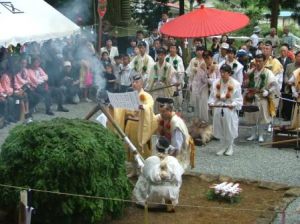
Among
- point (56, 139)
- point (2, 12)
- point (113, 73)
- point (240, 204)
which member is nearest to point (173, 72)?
point (113, 73)

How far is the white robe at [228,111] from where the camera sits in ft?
36.8

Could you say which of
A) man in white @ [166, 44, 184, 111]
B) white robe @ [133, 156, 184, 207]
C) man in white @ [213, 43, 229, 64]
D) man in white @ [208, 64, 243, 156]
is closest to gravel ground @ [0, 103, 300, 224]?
man in white @ [208, 64, 243, 156]

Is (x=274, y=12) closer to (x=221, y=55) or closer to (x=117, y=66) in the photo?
(x=221, y=55)

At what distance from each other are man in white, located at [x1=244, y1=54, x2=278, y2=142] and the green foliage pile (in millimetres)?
5714

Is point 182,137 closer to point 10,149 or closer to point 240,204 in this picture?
point 240,204

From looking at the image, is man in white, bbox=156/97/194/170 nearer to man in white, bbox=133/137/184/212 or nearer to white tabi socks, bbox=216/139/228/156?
man in white, bbox=133/137/184/212

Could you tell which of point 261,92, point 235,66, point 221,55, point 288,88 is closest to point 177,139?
point 261,92

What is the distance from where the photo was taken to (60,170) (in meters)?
6.74

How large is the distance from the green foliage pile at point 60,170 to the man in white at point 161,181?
0.79 metres

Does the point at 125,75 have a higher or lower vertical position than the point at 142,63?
lower

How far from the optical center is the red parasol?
37.4ft

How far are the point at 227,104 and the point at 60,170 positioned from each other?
512cm

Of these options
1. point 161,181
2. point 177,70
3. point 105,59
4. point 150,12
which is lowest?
point 161,181

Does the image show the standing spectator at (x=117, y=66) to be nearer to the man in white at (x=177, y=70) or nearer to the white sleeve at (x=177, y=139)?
the man in white at (x=177, y=70)
